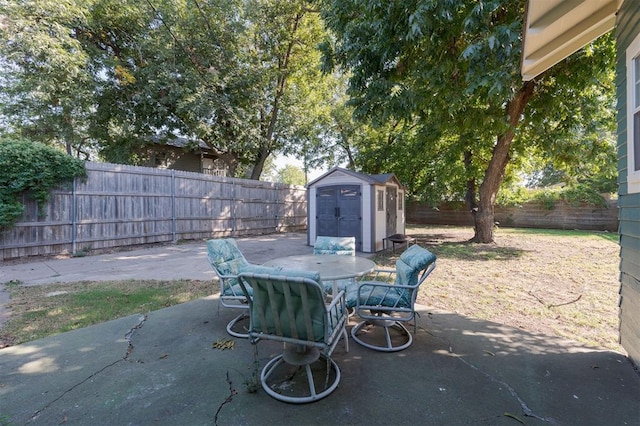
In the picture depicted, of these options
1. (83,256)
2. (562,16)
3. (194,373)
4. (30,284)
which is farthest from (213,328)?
(83,256)

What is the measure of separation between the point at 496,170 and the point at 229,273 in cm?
818

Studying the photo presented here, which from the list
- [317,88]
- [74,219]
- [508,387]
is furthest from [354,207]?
[317,88]

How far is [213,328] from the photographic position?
123 inches

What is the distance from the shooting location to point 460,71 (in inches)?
190

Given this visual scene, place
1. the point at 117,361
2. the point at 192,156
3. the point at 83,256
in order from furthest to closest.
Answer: the point at 192,156 → the point at 83,256 → the point at 117,361

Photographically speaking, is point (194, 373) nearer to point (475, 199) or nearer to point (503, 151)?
point (503, 151)

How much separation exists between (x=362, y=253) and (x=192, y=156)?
479 inches

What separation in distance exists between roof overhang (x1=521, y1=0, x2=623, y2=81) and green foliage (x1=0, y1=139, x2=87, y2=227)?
8.75m

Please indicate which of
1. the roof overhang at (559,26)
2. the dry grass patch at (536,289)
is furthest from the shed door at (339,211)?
the roof overhang at (559,26)

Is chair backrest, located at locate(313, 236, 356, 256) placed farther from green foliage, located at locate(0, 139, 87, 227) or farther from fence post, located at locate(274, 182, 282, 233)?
fence post, located at locate(274, 182, 282, 233)

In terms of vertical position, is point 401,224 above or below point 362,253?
above

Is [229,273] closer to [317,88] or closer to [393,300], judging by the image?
[393,300]

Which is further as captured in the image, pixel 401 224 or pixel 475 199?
pixel 475 199

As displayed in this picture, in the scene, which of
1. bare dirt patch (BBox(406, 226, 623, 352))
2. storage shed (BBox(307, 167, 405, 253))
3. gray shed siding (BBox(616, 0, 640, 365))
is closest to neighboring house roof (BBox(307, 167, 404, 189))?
storage shed (BBox(307, 167, 405, 253))
